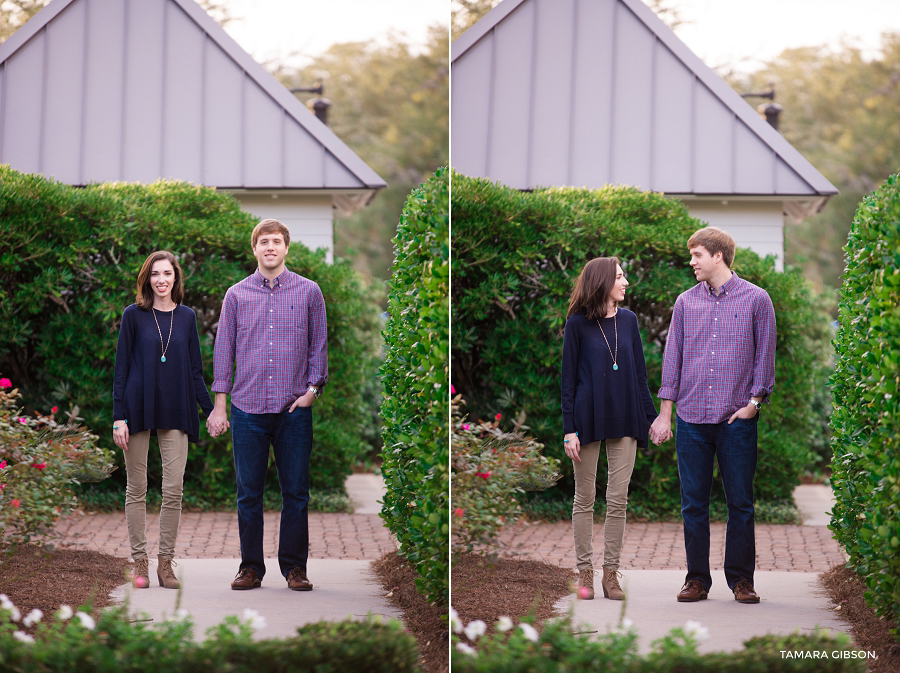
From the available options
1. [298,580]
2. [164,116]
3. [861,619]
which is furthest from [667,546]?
[164,116]

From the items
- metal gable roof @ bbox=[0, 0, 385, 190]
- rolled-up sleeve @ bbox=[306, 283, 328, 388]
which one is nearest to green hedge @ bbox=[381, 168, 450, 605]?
rolled-up sleeve @ bbox=[306, 283, 328, 388]

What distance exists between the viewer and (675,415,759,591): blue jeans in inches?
150

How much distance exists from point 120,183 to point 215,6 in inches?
55.8

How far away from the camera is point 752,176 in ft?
16.6

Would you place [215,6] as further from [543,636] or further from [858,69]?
[858,69]

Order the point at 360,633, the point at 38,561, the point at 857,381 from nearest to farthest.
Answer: the point at 360,633
the point at 857,381
the point at 38,561

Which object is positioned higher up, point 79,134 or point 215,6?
point 215,6

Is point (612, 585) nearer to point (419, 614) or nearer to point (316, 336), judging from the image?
point (419, 614)

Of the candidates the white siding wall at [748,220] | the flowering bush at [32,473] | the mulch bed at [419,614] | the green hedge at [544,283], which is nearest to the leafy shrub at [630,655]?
the mulch bed at [419,614]

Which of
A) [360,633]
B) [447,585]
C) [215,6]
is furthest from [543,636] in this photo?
[215,6]

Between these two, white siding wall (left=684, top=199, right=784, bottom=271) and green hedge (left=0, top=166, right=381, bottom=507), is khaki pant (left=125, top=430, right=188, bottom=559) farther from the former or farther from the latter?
white siding wall (left=684, top=199, right=784, bottom=271)

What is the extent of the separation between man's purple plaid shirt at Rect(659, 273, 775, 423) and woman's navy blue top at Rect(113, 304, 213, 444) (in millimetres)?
2205

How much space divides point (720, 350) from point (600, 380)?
1.89 ft

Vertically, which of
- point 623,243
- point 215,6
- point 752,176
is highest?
point 215,6
